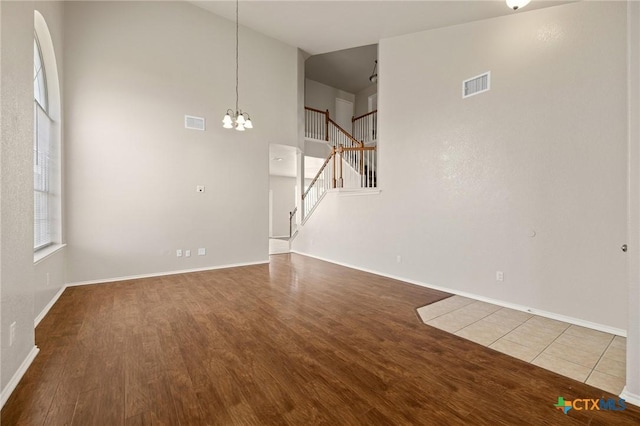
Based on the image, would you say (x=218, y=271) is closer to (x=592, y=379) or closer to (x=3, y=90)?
(x=3, y=90)

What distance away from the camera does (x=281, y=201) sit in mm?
11719

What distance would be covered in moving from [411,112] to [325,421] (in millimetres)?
4594

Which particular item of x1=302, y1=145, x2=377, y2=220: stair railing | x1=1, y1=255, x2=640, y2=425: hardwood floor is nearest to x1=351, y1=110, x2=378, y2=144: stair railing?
x1=302, y1=145, x2=377, y2=220: stair railing

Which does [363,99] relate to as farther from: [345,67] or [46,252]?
[46,252]

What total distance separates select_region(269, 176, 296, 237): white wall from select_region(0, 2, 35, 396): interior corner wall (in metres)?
9.23

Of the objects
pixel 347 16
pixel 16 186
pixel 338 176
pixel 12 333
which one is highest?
pixel 347 16

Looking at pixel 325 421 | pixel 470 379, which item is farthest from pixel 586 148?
pixel 325 421

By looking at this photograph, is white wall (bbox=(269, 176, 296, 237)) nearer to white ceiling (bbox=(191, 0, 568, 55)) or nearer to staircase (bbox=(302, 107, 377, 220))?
staircase (bbox=(302, 107, 377, 220))

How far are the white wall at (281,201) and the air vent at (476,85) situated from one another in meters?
8.41

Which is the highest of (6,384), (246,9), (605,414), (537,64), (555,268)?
(246,9)

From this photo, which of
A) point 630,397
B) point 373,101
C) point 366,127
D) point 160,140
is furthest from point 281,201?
point 630,397

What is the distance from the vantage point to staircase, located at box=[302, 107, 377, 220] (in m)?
6.57

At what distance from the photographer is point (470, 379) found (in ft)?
6.67

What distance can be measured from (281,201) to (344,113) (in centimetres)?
440
